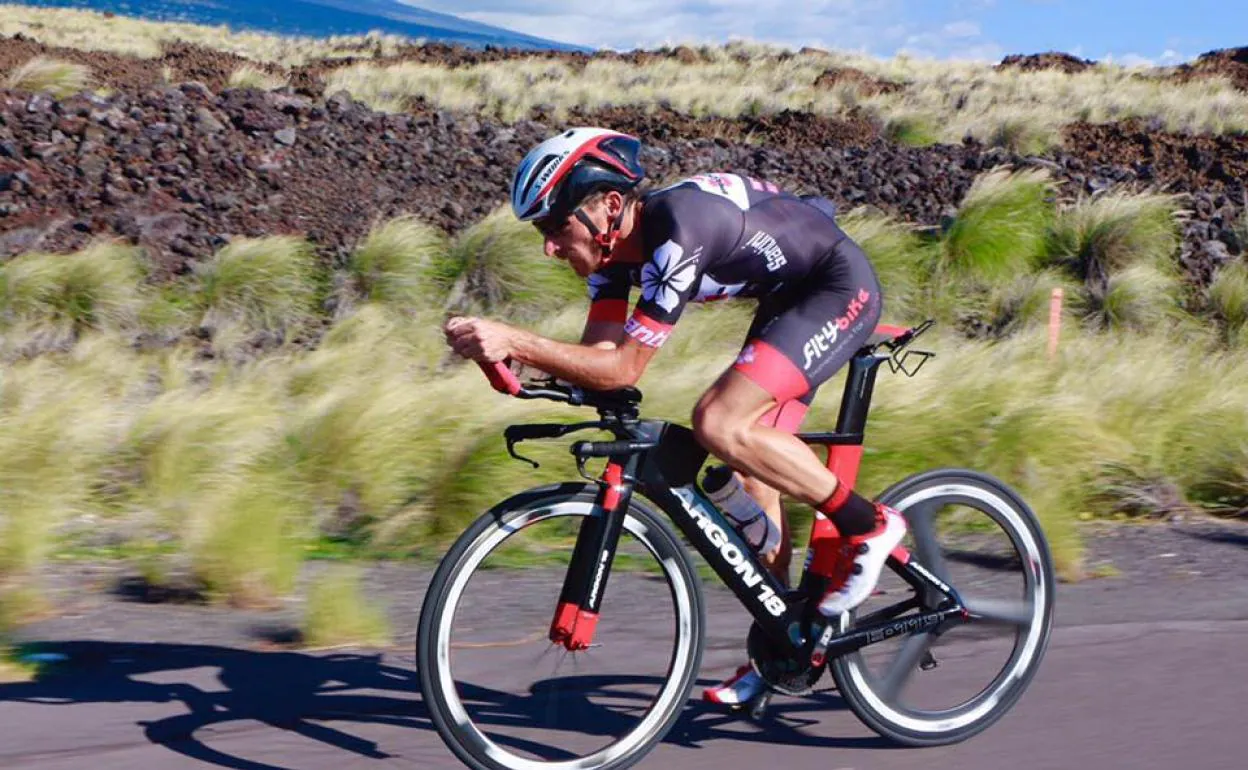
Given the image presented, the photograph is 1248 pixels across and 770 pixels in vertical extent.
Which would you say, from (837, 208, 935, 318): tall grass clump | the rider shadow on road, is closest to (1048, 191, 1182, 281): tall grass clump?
(837, 208, 935, 318): tall grass clump

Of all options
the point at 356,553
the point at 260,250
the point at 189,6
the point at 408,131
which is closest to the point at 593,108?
the point at 408,131

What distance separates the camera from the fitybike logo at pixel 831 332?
Answer: 4.59m

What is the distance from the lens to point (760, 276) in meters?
4.65

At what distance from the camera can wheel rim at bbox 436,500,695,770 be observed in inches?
167

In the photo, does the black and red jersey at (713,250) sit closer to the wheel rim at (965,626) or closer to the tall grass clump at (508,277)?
the wheel rim at (965,626)

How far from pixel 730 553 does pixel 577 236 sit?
3.30 ft

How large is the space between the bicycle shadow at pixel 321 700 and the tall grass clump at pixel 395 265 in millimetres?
7892

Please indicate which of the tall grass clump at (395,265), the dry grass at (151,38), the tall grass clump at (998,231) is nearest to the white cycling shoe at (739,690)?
the tall grass clump at (395,265)

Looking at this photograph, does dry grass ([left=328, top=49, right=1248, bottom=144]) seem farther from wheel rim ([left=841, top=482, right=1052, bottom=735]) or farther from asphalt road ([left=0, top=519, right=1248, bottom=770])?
wheel rim ([left=841, top=482, right=1052, bottom=735])

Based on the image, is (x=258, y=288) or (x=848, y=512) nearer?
(x=848, y=512)

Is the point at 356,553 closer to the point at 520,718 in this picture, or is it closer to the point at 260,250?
the point at 520,718

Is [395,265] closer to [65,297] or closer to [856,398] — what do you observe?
[65,297]

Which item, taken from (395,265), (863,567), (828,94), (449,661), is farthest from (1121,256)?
(828,94)

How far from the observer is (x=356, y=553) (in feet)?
22.6
